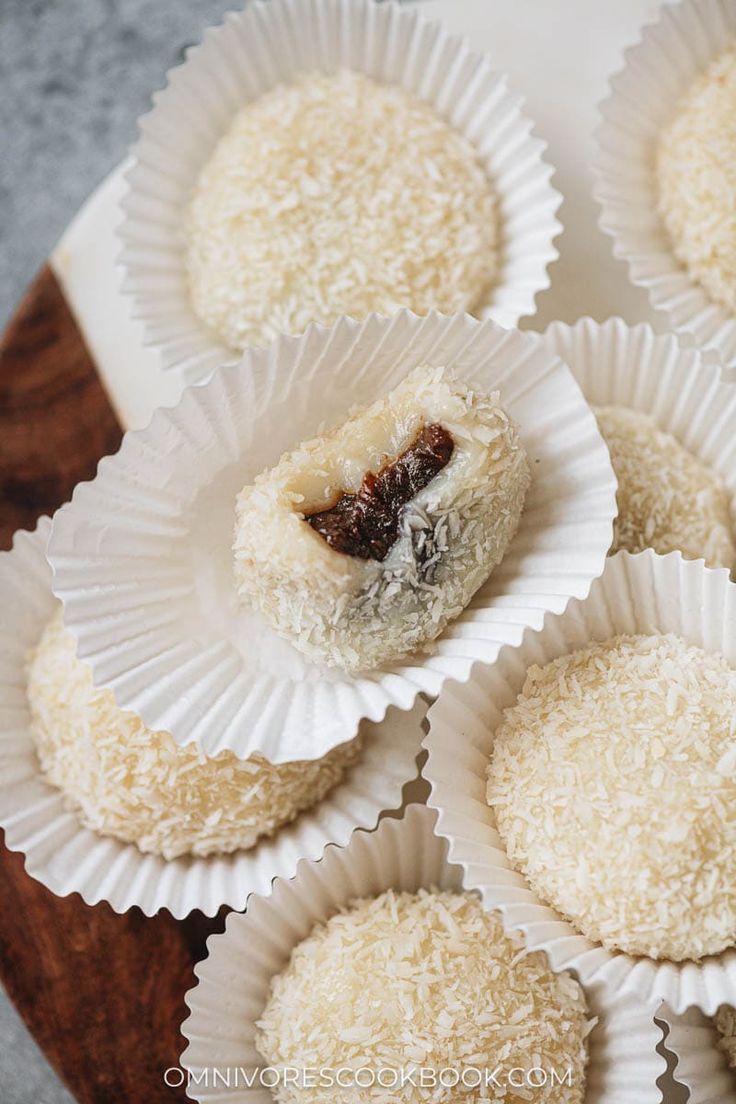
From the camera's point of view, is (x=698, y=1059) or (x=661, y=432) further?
(x=661, y=432)

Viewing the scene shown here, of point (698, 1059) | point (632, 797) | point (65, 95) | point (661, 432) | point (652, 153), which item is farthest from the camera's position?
point (65, 95)

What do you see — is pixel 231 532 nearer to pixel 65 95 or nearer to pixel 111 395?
pixel 111 395

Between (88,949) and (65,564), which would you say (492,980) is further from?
(65,564)

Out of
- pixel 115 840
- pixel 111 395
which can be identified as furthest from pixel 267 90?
pixel 115 840

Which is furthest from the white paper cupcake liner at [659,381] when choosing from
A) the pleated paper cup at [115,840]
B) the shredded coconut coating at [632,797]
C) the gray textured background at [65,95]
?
the gray textured background at [65,95]

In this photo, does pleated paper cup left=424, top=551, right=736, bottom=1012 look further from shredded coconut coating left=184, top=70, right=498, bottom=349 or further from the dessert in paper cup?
shredded coconut coating left=184, top=70, right=498, bottom=349

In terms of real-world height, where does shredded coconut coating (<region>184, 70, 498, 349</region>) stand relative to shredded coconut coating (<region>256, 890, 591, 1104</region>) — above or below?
above

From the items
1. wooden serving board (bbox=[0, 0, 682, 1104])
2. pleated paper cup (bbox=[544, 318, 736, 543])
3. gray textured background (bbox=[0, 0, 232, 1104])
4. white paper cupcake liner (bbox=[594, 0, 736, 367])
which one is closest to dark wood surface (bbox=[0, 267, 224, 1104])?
wooden serving board (bbox=[0, 0, 682, 1104])

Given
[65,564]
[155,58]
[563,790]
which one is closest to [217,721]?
[65,564]
